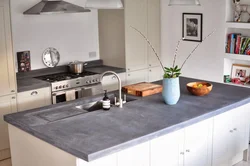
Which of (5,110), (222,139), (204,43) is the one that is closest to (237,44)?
(204,43)

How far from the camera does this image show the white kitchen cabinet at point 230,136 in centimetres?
431

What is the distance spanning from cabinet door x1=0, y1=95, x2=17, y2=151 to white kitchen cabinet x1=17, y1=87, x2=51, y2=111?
0.08m

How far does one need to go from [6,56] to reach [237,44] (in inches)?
130

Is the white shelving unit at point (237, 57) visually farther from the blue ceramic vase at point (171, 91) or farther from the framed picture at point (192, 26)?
the blue ceramic vase at point (171, 91)

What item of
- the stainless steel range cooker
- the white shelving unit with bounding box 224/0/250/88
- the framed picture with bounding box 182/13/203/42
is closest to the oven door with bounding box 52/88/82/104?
the stainless steel range cooker

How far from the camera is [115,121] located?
3592mm

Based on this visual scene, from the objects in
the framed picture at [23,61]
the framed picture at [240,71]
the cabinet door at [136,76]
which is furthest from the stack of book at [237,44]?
the framed picture at [23,61]

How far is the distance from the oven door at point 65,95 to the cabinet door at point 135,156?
233 cm

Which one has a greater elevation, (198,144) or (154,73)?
(154,73)

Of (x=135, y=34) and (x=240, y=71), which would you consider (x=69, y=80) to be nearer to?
(x=135, y=34)

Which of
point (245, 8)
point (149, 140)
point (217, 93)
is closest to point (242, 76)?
point (245, 8)

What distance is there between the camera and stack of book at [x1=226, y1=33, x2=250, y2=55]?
18.6ft

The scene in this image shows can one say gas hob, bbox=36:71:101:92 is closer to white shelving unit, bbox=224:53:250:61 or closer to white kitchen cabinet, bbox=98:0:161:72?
white kitchen cabinet, bbox=98:0:161:72

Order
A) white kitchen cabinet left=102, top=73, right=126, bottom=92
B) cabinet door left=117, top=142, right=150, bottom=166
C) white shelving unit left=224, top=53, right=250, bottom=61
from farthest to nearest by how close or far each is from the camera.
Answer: white kitchen cabinet left=102, top=73, right=126, bottom=92 < white shelving unit left=224, top=53, right=250, bottom=61 < cabinet door left=117, top=142, right=150, bottom=166
